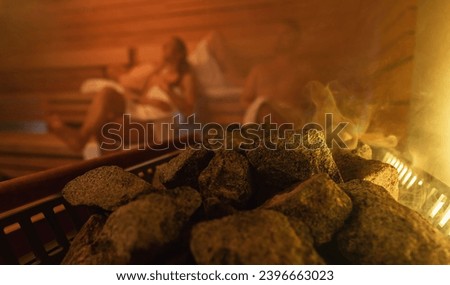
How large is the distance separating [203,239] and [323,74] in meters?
1.87

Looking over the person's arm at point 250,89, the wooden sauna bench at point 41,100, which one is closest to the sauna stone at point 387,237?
the person's arm at point 250,89

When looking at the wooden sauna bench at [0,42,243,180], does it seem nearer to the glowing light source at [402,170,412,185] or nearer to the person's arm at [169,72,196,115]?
the person's arm at [169,72,196,115]

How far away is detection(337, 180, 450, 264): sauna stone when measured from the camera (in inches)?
24.8

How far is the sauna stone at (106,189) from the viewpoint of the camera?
80 cm

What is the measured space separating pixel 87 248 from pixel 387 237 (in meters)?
0.71

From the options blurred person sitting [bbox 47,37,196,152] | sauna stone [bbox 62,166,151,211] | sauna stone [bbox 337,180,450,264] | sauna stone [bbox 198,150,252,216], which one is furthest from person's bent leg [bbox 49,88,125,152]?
sauna stone [bbox 337,180,450,264]

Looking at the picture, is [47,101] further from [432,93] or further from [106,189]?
[432,93]

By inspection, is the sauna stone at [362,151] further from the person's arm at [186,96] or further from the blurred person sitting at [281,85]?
the person's arm at [186,96]

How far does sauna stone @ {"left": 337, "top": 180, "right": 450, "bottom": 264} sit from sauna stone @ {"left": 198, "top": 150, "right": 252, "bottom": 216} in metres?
0.27

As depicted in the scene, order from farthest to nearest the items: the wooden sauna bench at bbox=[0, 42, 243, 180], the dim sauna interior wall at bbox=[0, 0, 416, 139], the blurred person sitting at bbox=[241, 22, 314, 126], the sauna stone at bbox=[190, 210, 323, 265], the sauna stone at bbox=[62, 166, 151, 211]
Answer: the wooden sauna bench at bbox=[0, 42, 243, 180] < the blurred person sitting at bbox=[241, 22, 314, 126] < the dim sauna interior wall at bbox=[0, 0, 416, 139] < the sauna stone at bbox=[62, 166, 151, 211] < the sauna stone at bbox=[190, 210, 323, 265]

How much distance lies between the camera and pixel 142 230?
60 centimetres

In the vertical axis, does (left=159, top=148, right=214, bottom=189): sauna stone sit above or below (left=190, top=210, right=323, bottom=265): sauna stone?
above

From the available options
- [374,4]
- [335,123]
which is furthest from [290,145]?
[374,4]

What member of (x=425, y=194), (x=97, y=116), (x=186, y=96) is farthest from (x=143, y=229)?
(x=97, y=116)
